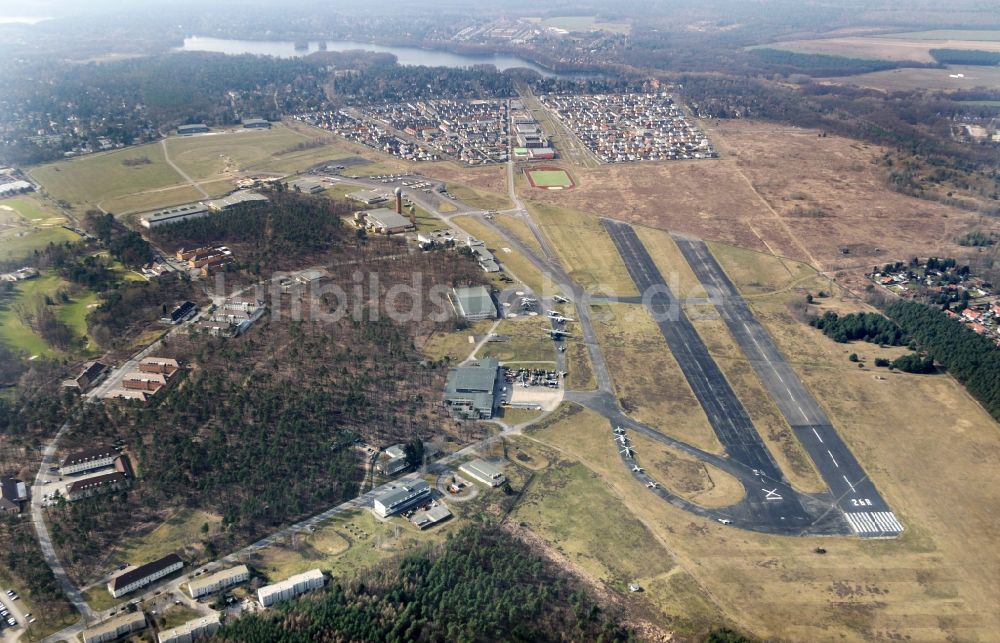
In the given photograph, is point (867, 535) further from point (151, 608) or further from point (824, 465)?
point (151, 608)

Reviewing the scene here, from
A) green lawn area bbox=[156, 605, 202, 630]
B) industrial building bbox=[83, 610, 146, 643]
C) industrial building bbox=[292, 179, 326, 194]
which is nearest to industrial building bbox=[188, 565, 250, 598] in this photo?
green lawn area bbox=[156, 605, 202, 630]

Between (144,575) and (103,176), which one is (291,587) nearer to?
(144,575)

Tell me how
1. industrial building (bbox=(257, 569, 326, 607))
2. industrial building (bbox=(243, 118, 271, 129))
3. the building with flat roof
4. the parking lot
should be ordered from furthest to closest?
industrial building (bbox=(243, 118, 271, 129)) < the building with flat roof < industrial building (bbox=(257, 569, 326, 607)) < the parking lot

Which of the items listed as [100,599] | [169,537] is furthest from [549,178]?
[100,599]

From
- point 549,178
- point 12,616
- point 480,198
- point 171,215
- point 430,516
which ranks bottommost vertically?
point 12,616

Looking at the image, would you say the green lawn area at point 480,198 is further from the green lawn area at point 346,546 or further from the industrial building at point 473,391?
the green lawn area at point 346,546

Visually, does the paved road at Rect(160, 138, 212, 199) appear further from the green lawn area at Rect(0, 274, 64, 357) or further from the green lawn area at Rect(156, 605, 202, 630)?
the green lawn area at Rect(156, 605, 202, 630)

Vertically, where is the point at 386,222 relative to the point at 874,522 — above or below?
above
